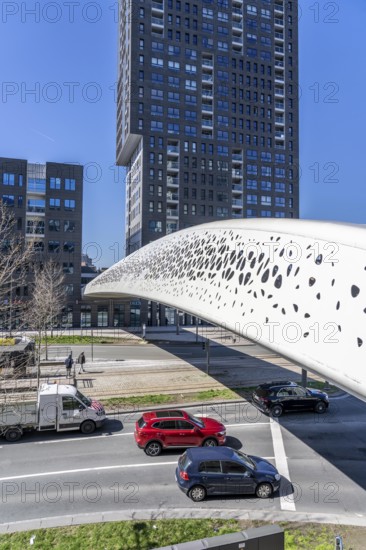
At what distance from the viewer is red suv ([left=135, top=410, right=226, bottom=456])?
13.4 m

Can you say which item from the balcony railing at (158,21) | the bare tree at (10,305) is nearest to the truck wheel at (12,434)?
the bare tree at (10,305)

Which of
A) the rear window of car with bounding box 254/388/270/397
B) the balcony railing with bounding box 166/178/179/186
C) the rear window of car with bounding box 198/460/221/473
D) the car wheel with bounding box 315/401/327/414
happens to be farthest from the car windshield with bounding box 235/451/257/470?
the balcony railing with bounding box 166/178/179/186

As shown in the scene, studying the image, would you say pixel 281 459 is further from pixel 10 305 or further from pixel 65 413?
pixel 10 305

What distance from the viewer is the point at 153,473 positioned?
12008 millimetres

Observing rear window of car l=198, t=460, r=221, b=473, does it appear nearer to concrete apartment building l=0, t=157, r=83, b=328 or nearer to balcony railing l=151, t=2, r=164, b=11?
concrete apartment building l=0, t=157, r=83, b=328

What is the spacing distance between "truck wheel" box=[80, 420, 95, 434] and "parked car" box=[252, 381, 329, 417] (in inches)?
308

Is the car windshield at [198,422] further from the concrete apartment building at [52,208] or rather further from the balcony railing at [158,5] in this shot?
the balcony railing at [158,5]

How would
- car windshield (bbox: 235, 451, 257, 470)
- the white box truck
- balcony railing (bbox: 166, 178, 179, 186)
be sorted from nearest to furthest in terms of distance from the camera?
1. car windshield (bbox: 235, 451, 257, 470)
2. the white box truck
3. balcony railing (bbox: 166, 178, 179, 186)

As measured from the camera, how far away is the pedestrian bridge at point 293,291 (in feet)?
28.1

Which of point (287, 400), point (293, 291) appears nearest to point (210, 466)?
point (293, 291)

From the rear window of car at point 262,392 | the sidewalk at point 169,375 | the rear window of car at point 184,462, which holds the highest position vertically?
the rear window of car at point 184,462

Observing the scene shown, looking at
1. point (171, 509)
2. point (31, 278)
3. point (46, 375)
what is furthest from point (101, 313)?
point (171, 509)

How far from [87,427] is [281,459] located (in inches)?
296

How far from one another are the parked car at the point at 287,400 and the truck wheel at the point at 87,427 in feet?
25.6
